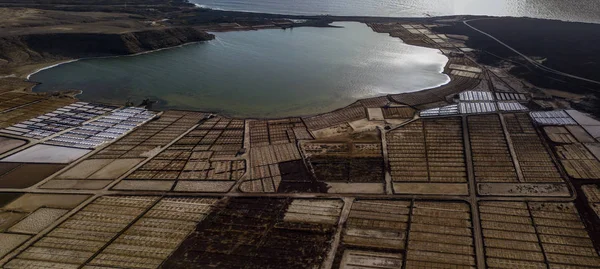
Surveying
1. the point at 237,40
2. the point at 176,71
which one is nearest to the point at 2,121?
the point at 176,71

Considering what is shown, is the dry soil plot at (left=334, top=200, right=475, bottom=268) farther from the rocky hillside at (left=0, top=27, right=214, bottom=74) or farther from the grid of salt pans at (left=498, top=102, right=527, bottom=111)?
the rocky hillside at (left=0, top=27, right=214, bottom=74)

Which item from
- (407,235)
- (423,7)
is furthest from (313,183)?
(423,7)

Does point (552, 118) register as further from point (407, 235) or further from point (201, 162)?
point (201, 162)

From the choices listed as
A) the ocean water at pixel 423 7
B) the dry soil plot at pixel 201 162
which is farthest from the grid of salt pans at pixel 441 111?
the ocean water at pixel 423 7

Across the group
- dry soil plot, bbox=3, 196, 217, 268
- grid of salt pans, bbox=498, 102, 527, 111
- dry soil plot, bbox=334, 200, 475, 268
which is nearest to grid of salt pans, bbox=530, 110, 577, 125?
grid of salt pans, bbox=498, 102, 527, 111

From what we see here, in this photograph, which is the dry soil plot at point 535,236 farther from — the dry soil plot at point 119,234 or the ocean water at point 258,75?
the ocean water at point 258,75

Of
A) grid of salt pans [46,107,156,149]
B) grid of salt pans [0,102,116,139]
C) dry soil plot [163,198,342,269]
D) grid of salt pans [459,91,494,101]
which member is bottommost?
dry soil plot [163,198,342,269]
